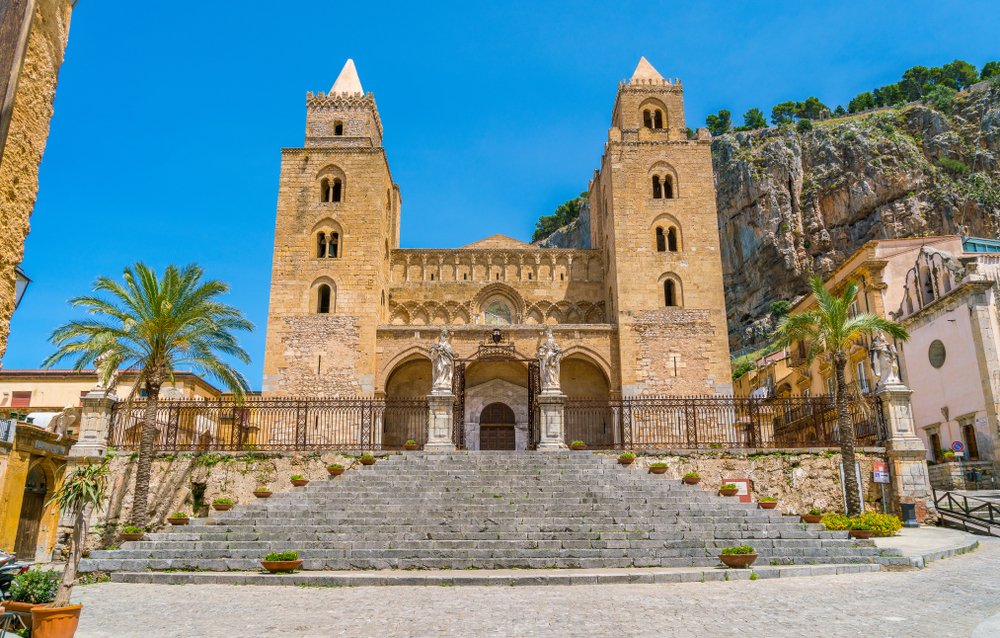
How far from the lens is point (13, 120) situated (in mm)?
3674

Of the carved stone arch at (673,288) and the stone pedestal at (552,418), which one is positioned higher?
the carved stone arch at (673,288)

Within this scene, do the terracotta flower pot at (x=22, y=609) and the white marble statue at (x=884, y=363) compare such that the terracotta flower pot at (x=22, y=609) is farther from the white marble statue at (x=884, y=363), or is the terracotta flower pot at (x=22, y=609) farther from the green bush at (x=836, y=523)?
the white marble statue at (x=884, y=363)

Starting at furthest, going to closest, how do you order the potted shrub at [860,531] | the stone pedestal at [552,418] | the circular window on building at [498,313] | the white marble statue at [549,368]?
the circular window on building at [498,313], the white marble statue at [549,368], the stone pedestal at [552,418], the potted shrub at [860,531]

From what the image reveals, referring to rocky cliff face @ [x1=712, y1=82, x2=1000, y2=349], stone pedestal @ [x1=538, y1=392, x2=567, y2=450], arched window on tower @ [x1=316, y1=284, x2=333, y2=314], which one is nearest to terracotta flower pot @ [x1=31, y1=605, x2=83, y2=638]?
stone pedestal @ [x1=538, y1=392, x2=567, y2=450]

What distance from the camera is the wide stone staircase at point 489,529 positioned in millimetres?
12438

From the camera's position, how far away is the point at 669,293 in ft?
108

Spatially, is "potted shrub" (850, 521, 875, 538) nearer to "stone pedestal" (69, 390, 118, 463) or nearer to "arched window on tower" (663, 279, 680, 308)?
"stone pedestal" (69, 390, 118, 463)

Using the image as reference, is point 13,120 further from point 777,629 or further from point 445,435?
point 445,435

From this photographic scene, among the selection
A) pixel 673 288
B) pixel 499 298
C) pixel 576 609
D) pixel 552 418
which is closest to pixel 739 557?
pixel 576 609

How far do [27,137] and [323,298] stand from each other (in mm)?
28890

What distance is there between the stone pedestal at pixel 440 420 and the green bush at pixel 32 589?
42.6 feet

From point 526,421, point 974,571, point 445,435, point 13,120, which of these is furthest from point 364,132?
point 13,120

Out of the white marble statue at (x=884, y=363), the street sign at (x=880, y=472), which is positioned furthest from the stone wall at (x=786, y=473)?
the white marble statue at (x=884, y=363)

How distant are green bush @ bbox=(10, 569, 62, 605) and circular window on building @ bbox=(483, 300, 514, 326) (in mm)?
28608
